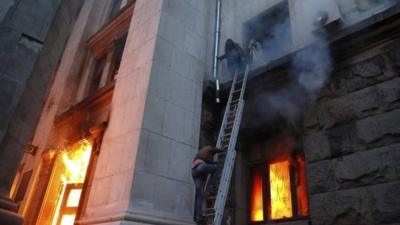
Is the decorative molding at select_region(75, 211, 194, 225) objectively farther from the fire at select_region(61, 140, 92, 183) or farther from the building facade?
the fire at select_region(61, 140, 92, 183)

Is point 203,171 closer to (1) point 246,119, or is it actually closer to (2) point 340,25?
(1) point 246,119

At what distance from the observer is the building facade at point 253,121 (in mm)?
5160

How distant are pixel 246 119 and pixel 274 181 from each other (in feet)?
4.87

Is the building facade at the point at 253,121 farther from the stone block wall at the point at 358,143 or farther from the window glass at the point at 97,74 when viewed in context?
the window glass at the point at 97,74

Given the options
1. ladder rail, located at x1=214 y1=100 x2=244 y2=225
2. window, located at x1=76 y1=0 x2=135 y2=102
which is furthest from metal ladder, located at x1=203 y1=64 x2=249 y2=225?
window, located at x1=76 y1=0 x2=135 y2=102

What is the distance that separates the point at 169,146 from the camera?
681 centimetres

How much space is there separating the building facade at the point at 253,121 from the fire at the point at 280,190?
23 mm

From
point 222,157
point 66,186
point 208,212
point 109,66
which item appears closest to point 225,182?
point 208,212

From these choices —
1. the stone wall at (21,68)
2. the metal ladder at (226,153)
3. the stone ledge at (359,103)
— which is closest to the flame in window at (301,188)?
the stone ledge at (359,103)

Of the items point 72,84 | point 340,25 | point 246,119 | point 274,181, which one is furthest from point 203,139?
point 72,84

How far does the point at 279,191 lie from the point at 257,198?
57 centimetres

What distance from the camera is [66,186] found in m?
9.71

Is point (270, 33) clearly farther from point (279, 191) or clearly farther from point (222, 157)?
point (279, 191)

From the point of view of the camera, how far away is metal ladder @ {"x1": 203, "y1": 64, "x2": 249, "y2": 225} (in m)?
5.31
